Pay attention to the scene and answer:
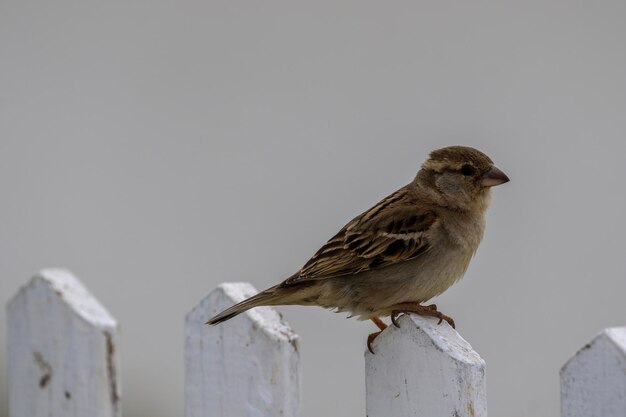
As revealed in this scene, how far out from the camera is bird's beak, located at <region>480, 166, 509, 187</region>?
3.80m

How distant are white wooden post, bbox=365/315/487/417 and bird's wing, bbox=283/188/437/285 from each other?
683 mm

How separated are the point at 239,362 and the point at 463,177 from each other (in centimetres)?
111

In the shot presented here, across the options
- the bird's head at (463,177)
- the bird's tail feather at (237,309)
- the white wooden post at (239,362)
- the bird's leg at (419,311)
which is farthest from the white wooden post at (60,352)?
the bird's head at (463,177)

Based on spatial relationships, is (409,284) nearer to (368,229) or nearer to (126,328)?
(368,229)

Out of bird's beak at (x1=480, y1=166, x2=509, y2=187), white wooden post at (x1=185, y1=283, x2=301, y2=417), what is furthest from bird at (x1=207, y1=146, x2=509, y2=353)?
white wooden post at (x1=185, y1=283, x2=301, y2=417)

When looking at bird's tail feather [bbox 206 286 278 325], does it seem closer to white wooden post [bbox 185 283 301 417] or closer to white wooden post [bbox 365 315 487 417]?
white wooden post [bbox 185 283 301 417]

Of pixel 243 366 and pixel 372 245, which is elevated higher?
pixel 372 245

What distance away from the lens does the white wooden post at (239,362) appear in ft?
9.82

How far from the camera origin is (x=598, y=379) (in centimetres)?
250

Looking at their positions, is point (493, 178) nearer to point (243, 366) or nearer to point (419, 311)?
point (419, 311)

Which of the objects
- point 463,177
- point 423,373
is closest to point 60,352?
point 423,373

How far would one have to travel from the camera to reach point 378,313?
3.58m

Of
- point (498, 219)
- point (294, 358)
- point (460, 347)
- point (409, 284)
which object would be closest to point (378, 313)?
point (409, 284)

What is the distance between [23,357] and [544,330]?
3383mm
